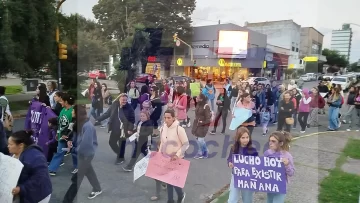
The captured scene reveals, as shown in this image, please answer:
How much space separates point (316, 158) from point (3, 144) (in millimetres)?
6008

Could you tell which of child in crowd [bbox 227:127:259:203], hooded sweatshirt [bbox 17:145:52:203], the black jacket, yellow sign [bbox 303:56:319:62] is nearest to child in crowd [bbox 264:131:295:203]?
child in crowd [bbox 227:127:259:203]

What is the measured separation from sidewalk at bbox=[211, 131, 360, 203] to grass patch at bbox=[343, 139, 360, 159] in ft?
0.44

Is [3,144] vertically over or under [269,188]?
over

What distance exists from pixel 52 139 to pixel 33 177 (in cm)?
272

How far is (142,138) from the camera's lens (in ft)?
18.0

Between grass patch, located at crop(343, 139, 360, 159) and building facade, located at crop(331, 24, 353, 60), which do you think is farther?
building facade, located at crop(331, 24, 353, 60)

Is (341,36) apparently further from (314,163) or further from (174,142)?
(174,142)

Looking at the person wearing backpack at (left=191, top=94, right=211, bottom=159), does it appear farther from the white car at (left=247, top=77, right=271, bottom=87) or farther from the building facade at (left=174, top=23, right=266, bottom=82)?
the white car at (left=247, top=77, right=271, bottom=87)

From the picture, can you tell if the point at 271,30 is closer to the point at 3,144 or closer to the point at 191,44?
the point at 191,44

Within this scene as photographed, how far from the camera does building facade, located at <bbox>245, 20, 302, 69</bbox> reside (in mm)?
7957

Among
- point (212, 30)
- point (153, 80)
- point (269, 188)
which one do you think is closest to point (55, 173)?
point (269, 188)

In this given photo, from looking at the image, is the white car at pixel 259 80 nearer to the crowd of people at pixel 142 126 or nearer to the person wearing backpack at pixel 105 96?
the crowd of people at pixel 142 126

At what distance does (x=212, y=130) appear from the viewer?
8.88 meters

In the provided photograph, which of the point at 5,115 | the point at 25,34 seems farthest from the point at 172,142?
the point at 25,34
